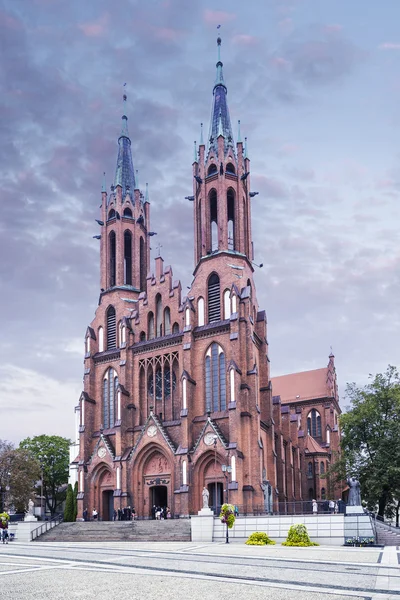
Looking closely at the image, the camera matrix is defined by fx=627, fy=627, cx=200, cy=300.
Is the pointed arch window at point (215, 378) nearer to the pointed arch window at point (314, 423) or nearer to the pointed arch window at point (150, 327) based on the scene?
the pointed arch window at point (150, 327)

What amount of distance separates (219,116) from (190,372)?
25.2 m

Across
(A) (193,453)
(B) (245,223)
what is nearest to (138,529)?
(A) (193,453)

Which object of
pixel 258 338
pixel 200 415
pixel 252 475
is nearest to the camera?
pixel 252 475

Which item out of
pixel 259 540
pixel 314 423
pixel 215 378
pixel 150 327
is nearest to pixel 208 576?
pixel 259 540

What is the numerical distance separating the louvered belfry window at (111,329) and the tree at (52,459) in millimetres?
29401

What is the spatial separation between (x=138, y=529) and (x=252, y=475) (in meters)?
8.80

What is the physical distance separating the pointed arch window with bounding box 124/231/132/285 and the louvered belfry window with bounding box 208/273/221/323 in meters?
12.4

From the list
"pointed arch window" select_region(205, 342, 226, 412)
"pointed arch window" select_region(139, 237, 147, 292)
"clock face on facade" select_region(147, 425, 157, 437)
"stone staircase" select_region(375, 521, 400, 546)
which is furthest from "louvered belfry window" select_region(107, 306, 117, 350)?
"stone staircase" select_region(375, 521, 400, 546)

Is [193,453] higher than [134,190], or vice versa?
[134,190]

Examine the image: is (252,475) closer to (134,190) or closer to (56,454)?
(134,190)

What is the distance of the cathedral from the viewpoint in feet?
152

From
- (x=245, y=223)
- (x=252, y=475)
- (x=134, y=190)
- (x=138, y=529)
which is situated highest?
(x=134, y=190)

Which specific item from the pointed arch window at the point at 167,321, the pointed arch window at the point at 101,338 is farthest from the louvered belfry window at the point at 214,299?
the pointed arch window at the point at 101,338

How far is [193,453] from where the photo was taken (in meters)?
46.9
